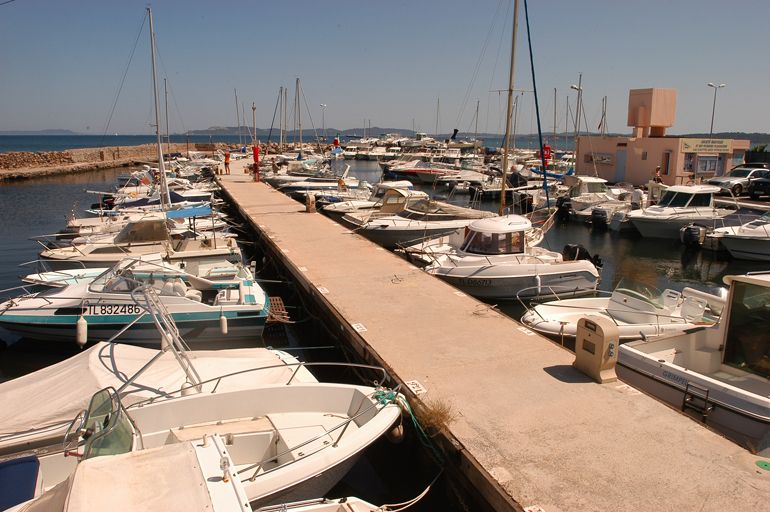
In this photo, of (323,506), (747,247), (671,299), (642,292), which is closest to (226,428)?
(323,506)

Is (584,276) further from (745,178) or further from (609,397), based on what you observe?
(745,178)

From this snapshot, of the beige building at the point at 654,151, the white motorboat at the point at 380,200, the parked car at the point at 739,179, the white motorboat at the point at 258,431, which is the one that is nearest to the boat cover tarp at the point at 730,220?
the parked car at the point at 739,179

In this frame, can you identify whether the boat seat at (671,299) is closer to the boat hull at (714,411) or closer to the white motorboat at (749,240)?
the boat hull at (714,411)

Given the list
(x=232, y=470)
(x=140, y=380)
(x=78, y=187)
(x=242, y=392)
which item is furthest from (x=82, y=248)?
(x=78, y=187)

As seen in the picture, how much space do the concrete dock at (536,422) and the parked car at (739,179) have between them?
89.1 ft

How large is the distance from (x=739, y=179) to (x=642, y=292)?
26.6 meters

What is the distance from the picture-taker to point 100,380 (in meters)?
6.79

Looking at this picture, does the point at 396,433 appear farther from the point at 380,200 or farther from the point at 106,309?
the point at 380,200

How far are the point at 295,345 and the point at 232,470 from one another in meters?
8.30

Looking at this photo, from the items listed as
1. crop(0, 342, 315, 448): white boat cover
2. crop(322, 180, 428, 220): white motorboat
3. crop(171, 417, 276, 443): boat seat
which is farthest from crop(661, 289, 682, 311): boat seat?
crop(322, 180, 428, 220): white motorboat

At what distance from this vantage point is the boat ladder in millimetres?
6609

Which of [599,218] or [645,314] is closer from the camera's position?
[645,314]

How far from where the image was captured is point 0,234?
78.7 ft

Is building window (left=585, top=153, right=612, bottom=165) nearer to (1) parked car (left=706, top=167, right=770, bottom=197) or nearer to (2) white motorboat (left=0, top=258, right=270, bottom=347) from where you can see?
(1) parked car (left=706, top=167, right=770, bottom=197)
